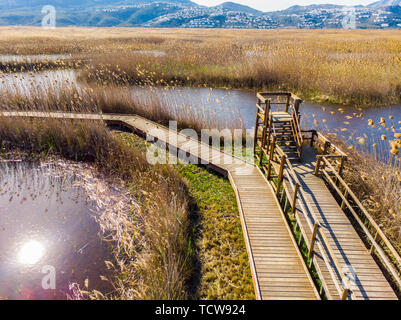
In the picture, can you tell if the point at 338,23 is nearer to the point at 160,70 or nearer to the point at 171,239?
the point at 160,70

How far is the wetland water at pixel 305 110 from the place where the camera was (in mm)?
12544

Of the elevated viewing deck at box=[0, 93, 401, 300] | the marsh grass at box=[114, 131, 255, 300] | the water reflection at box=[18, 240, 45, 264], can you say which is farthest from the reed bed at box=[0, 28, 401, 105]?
the water reflection at box=[18, 240, 45, 264]

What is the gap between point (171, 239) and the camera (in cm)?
614

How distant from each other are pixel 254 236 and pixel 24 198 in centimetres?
703

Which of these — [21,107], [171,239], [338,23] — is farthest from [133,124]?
[338,23]

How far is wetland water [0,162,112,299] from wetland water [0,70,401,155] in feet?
16.8

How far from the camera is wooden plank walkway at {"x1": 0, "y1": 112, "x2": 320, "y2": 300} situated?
5.18 metres

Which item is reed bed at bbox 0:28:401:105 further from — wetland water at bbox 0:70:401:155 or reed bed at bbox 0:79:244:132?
reed bed at bbox 0:79:244:132

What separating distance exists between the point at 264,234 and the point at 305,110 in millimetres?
10742

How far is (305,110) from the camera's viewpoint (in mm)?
15289

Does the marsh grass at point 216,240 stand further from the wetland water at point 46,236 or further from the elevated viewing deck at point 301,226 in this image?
the wetland water at point 46,236

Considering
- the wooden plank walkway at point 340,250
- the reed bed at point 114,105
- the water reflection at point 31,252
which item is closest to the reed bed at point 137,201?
the reed bed at point 114,105

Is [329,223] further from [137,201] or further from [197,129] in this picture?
[197,129]

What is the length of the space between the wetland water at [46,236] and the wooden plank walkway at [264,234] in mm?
3191
